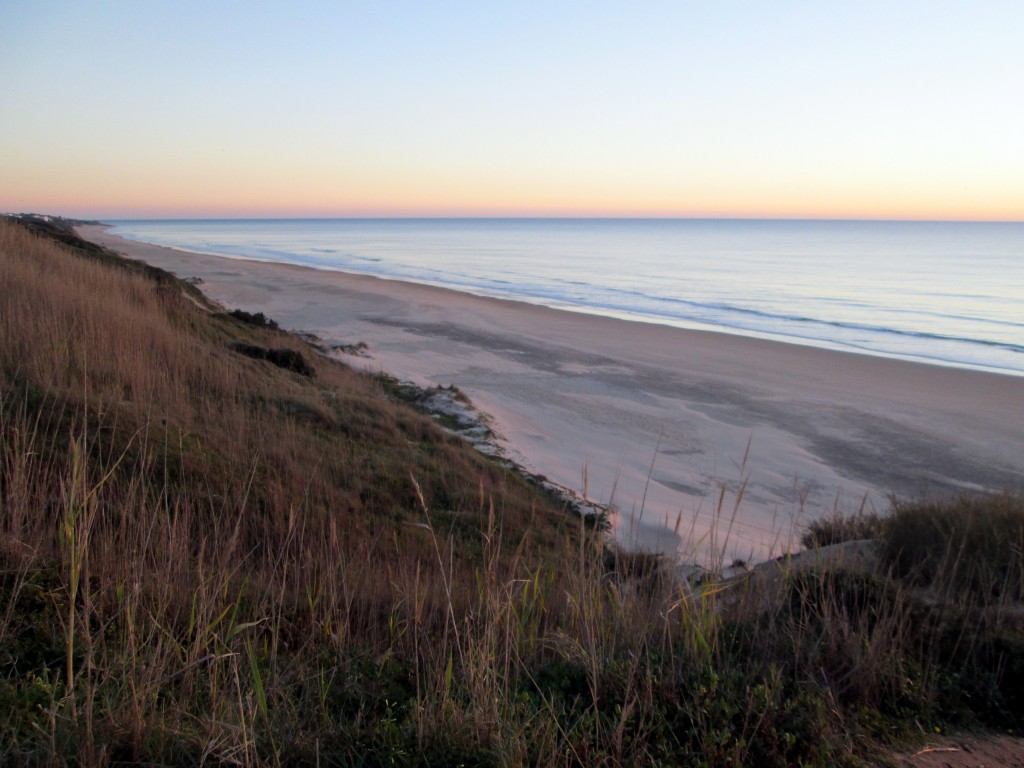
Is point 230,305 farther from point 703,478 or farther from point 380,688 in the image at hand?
point 380,688

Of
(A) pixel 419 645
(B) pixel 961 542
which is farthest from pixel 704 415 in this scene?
(A) pixel 419 645

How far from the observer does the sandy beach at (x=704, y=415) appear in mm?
9688

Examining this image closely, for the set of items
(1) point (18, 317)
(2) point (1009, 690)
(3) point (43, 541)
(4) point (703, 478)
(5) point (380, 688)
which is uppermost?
(1) point (18, 317)

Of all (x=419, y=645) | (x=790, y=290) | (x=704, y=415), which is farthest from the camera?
(x=790, y=290)

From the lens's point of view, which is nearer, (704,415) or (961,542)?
(961,542)

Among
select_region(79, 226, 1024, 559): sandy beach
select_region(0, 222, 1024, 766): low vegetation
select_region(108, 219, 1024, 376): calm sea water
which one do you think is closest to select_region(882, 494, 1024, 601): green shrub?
select_region(0, 222, 1024, 766): low vegetation

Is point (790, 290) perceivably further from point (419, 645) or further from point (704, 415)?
point (419, 645)

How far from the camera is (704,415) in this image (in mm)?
15086

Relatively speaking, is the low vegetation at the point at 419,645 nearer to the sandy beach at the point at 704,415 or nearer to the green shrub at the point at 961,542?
the green shrub at the point at 961,542

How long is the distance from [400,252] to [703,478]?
240ft

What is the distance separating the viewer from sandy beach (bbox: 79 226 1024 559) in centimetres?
969

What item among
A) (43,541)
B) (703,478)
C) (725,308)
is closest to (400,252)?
(725,308)

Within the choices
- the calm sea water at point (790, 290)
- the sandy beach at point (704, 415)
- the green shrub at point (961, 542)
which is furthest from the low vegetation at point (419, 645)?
the calm sea water at point (790, 290)

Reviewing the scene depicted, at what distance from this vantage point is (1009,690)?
3344 mm
